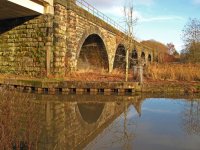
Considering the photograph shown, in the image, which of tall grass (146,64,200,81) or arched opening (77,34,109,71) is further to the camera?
arched opening (77,34,109,71)

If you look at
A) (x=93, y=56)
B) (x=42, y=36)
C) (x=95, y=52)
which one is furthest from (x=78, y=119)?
(x=93, y=56)

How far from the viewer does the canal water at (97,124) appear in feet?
16.0

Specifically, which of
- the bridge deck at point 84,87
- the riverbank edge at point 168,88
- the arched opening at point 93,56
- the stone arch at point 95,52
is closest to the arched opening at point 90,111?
the bridge deck at point 84,87

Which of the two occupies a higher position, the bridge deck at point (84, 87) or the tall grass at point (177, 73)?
the tall grass at point (177, 73)

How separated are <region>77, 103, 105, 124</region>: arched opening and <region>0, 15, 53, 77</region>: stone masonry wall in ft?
→ 25.0

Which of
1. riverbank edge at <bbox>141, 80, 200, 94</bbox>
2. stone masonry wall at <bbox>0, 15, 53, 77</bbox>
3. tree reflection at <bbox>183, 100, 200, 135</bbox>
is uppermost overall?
stone masonry wall at <bbox>0, 15, 53, 77</bbox>

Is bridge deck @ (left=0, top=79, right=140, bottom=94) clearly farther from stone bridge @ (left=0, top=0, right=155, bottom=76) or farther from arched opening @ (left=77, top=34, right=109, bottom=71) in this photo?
arched opening @ (left=77, top=34, right=109, bottom=71)

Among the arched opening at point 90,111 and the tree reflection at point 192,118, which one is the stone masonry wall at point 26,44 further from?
the tree reflection at point 192,118

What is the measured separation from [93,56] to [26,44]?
38.2 feet

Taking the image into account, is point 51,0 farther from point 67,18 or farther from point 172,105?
point 172,105

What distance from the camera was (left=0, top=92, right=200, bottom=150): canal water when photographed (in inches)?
191

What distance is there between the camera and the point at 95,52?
2798 centimetres

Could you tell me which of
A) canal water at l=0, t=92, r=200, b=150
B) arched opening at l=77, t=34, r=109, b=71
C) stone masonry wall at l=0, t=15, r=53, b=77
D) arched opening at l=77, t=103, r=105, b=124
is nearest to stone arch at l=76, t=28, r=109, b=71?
arched opening at l=77, t=34, r=109, b=71

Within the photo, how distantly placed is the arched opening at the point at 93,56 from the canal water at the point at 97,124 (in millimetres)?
15997
